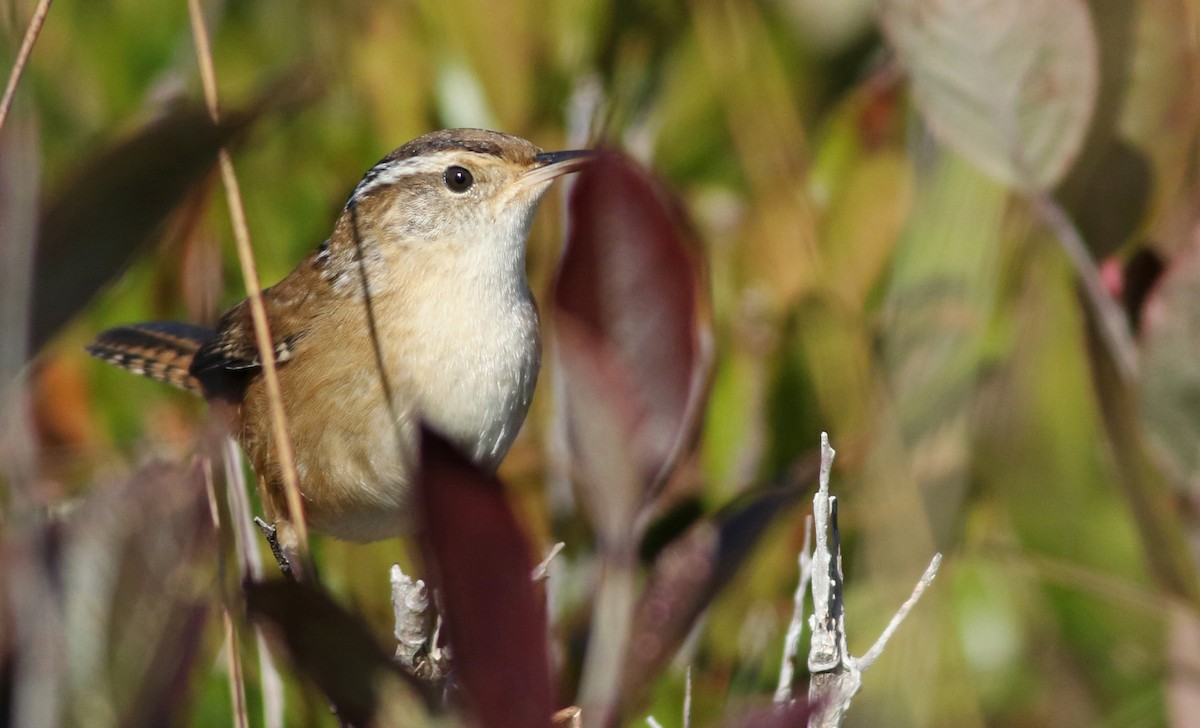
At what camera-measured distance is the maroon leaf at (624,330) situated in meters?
0.93

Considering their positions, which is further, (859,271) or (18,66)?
(859,271)

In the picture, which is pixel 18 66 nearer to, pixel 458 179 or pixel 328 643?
pixel 328 643

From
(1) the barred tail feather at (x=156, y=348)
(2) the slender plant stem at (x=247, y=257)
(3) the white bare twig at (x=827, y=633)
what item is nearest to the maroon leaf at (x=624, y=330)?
(3) the white bare twig at (x=827, y=633)

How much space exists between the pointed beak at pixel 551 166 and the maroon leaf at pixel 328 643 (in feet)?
5.36

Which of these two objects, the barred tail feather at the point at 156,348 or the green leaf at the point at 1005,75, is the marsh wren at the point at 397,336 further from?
the green leaf at the point at 1005,75

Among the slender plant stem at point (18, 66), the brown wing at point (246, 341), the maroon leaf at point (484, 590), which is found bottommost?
the maroon leaf at point (484, 590)

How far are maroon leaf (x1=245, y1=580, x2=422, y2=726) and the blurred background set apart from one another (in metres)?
0.44

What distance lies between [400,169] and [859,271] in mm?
951

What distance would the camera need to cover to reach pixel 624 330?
0.98 metres

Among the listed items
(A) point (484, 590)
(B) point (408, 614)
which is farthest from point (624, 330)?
(B) point (408, 614)

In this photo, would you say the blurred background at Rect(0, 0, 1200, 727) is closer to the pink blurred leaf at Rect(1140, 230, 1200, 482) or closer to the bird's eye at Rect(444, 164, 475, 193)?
the pink blurred leaf at Rect(1140, 230, 1200, 482)

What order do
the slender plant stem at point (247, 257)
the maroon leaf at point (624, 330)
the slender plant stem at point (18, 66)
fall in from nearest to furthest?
the maroon leaf at point (624, 330), the slender plant stem at point (18, 66), the slender plant stem at point (247, 257)

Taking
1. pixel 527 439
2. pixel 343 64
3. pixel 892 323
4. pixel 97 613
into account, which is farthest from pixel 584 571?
pixel 97 613

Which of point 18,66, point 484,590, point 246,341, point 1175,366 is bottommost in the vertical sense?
point 1175,366
